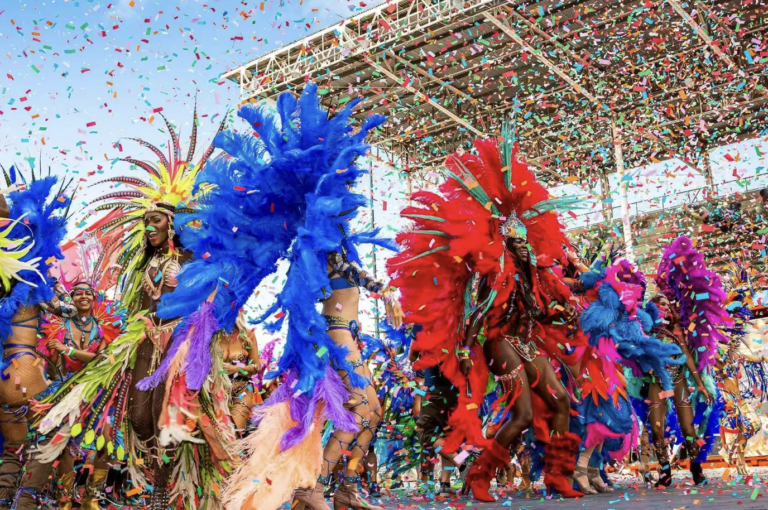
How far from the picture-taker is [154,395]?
3861 mm

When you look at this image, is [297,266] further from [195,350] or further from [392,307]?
[195,350]

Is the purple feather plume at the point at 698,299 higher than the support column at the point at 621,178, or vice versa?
the support column at the point at 621,178

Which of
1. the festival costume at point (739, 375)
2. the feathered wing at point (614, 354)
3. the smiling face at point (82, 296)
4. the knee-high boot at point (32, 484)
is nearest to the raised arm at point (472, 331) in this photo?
the feathered wing at point (614, 354)

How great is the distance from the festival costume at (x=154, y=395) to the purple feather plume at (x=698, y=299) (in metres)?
4.54

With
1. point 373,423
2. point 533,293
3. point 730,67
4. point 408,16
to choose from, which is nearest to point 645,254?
point 730,67

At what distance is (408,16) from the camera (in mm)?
14805

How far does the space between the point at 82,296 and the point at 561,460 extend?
418 centimetres

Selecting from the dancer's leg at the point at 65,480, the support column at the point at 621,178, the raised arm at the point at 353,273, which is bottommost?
the dancer's leg at the point at 65,480

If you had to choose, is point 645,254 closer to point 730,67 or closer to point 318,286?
point 730,67

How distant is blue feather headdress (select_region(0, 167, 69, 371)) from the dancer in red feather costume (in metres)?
2.69

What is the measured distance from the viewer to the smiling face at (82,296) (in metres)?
6.06

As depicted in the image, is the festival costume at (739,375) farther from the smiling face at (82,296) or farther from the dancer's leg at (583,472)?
the smiling face at (82,296)

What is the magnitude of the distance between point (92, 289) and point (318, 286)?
3.44 m

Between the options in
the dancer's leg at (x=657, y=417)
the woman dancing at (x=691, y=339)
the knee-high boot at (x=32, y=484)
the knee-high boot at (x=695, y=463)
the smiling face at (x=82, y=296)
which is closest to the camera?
the knee-high boot at (x=32, y=484)
